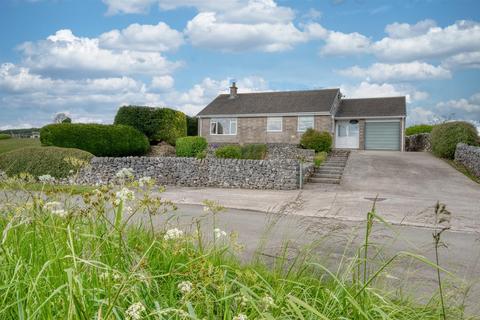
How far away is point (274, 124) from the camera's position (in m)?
32.8

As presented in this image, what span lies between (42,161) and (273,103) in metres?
20.6

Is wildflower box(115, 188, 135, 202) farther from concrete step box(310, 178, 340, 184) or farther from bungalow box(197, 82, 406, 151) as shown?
bungalow box(197, 82, 406, 151)

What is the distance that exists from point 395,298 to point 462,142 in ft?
71.9

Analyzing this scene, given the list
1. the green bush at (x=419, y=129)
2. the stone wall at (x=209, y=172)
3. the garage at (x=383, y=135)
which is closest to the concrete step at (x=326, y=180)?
the stone wall at (x=209, y=172)

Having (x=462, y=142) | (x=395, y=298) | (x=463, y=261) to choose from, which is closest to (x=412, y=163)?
(x=462, y=142)

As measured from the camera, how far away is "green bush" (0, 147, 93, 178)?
18094 millimetres

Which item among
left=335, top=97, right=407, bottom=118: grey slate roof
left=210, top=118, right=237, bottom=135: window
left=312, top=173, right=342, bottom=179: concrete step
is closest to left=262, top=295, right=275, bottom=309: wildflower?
left=312, top=173, right=342, bottom=179: concrete step

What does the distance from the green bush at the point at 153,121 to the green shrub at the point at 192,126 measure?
4.85 m

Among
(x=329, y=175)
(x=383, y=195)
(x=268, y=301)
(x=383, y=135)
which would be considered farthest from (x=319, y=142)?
(x=268, y=301)

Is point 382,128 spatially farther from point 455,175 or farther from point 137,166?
point 137,166

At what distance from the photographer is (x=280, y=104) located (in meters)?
33.8

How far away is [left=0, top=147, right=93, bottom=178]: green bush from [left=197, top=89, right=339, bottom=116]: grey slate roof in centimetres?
1767

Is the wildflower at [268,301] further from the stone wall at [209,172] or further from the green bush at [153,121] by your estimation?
the green bush at [153,121]

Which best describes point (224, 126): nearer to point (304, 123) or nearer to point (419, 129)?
point (304, 123)
